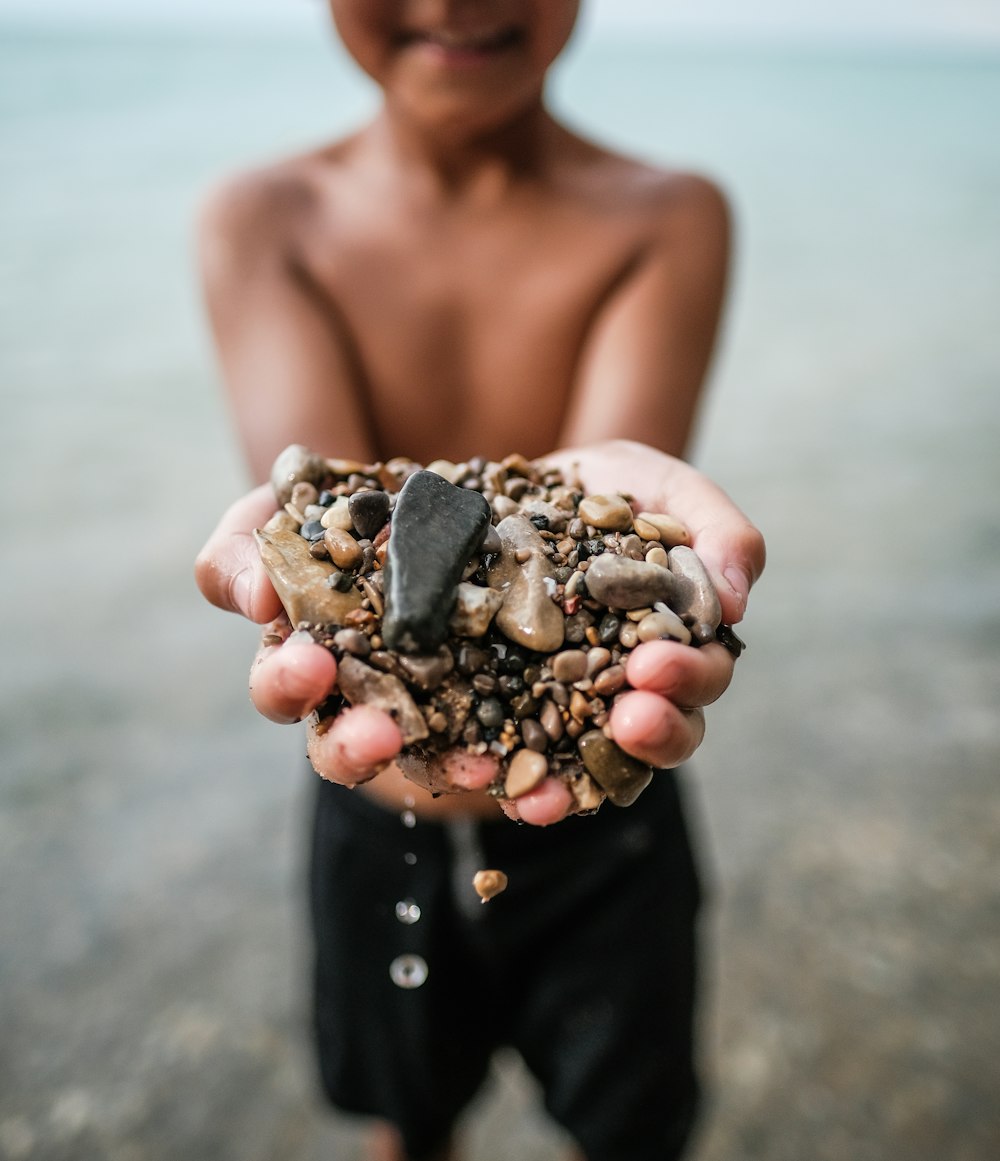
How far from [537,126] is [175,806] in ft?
4.16

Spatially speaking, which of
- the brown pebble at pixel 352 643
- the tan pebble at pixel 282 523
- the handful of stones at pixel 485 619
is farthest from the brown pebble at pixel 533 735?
the tan pebble at pixel 282 523

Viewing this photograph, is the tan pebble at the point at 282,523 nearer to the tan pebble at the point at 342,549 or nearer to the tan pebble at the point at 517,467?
the tan pebble at the point at 342,549

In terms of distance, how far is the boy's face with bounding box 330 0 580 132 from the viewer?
846mm

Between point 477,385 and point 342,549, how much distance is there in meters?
0.48

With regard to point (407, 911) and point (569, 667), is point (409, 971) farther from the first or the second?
point (569, 667)

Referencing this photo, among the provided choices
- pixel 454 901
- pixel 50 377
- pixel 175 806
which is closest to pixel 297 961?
pixel 175 806

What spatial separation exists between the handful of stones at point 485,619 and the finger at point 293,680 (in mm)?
27

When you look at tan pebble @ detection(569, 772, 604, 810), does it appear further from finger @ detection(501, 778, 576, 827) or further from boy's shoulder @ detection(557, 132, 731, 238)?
boy's shoulder @ detection(557, 132, 731, 238)

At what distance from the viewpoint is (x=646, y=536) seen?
626mm

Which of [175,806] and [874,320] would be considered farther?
[874,320]

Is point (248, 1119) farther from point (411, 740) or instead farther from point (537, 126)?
point (537, 126)

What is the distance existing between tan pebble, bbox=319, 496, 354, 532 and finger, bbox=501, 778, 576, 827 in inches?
8.2

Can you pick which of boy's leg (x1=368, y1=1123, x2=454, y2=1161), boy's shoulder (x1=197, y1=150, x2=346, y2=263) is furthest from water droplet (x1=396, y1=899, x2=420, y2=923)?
boy's shoulder (x1=197, y1=150, x2=346, y2=263)

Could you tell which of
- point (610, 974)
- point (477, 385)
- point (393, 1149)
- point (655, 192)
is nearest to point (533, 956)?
point (610, 974)
